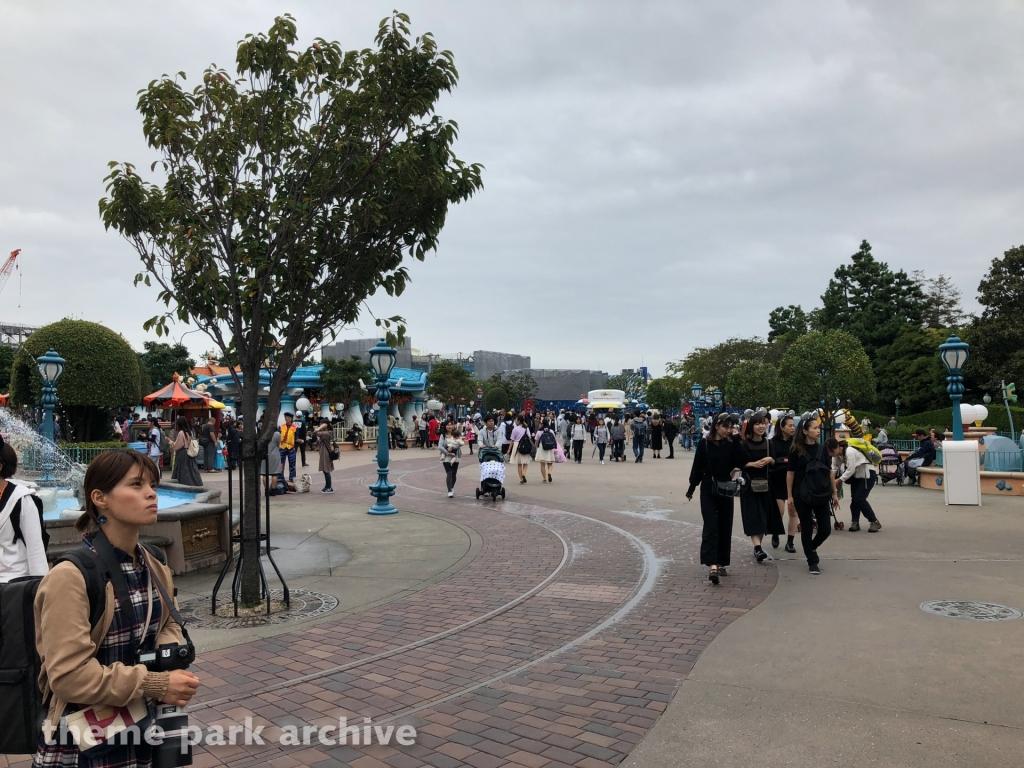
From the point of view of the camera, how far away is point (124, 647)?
2.26m

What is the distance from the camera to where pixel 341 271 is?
7.12 m

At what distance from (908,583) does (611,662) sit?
3.72 metres

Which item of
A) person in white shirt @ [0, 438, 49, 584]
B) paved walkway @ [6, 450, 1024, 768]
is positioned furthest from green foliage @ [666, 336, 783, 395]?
person in white shirt @ [0, 438, 49, 584]

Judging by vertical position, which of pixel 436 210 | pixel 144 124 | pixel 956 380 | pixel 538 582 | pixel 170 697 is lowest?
pixel 538 582

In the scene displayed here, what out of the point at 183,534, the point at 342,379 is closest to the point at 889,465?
the point at 183,534

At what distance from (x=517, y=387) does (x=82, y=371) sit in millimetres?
56876

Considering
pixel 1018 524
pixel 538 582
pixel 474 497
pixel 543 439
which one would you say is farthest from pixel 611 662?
pixel 543 439

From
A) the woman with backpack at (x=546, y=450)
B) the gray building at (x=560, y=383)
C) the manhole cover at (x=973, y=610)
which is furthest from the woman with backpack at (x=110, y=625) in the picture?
the gray building at (x=560, y=383)

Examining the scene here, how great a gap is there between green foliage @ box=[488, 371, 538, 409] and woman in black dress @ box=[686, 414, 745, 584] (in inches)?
2319

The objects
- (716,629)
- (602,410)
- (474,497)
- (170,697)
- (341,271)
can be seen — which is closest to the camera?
(170,697)

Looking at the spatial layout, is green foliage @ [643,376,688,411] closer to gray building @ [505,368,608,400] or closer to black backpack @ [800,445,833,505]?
black backpack @ [800,445,833,505]

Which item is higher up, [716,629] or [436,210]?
[436,210]

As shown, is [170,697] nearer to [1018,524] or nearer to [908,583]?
[908,583]

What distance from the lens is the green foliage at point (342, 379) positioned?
37.2 m
